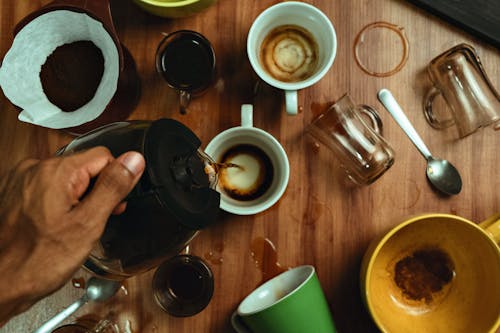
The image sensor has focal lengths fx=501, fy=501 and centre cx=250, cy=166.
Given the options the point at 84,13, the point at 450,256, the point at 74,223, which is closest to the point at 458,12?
the point at 450,256

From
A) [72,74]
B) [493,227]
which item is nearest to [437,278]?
[493,227]

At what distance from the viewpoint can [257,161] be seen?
0.94 m

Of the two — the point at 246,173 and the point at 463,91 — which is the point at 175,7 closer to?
the point at 246,173

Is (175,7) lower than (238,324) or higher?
higher

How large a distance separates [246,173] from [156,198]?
1.14 feet

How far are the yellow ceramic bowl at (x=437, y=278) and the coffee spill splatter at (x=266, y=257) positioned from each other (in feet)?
0.52

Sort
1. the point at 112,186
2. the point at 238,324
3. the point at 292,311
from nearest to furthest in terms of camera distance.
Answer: the point at 112,186 < the point at 292,311 < the point at 238,324

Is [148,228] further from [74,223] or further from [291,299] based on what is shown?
[291,299]

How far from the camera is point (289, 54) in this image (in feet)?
3.16

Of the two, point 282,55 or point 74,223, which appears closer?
point 74,223

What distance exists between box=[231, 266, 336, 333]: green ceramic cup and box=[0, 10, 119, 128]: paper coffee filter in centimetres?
42

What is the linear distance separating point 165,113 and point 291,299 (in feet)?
1.35

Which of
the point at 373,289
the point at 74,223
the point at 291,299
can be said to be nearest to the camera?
the point at 74,223

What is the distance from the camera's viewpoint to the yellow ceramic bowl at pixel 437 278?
2.84 feet
